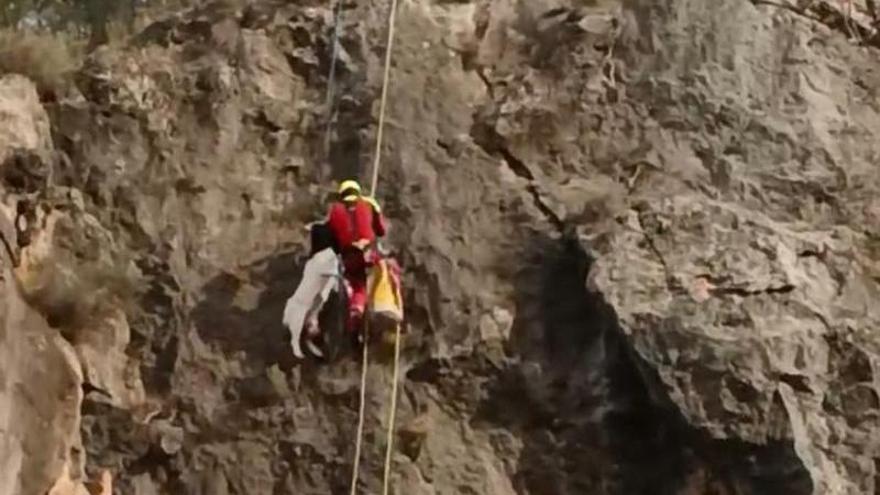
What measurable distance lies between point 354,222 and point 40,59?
1895 mm

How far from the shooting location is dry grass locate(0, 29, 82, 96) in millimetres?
6926

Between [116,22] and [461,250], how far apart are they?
6.86ft

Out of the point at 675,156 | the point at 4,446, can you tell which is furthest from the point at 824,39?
the point at 4,446

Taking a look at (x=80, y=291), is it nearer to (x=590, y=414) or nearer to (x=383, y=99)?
(x=383, y=99)

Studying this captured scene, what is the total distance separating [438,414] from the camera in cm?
600

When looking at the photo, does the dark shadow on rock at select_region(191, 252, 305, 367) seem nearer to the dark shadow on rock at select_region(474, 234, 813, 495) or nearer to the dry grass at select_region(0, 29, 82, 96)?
the dark shadow on rock at select_region(474, 234, 813, 495)

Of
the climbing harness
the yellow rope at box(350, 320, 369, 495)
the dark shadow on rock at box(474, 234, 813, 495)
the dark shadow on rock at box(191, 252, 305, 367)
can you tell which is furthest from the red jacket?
the dark shadow on rock at box(474, 234, 813, 495)

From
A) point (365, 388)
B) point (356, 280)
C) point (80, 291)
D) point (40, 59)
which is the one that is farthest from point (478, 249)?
point (40, 59)

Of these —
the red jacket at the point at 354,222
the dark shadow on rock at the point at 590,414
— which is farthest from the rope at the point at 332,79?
the dark shadow on rock at the point at 590,414

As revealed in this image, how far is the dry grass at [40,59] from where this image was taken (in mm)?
6926

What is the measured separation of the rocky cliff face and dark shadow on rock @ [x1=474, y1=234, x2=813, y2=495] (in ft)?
0.03

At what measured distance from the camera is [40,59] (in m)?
6.98

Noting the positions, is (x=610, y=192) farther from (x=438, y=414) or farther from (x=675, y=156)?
(x=438, y=414)

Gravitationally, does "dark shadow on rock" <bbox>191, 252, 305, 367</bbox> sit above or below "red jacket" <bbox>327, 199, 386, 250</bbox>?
below
